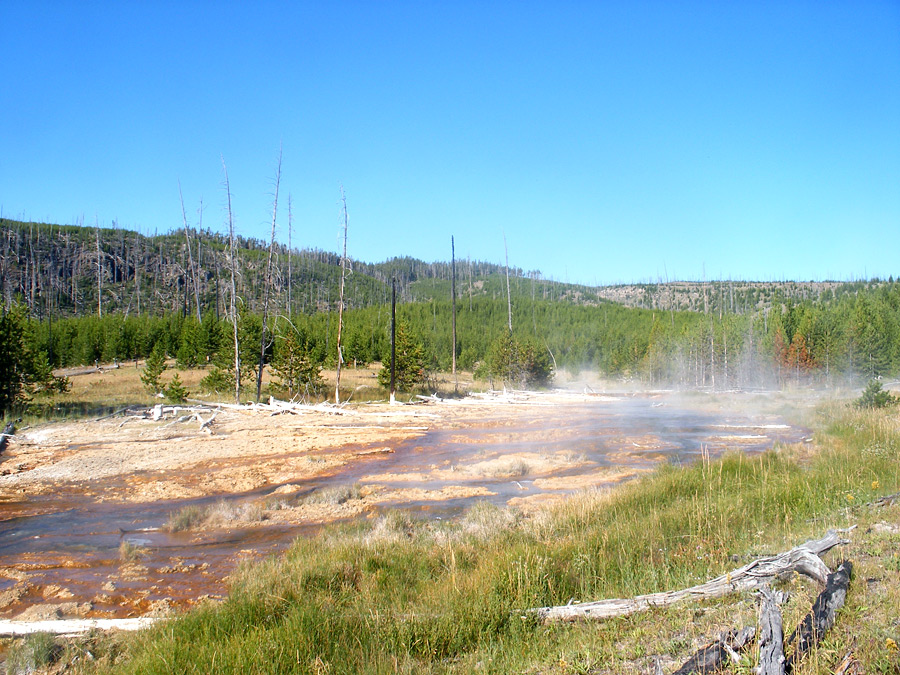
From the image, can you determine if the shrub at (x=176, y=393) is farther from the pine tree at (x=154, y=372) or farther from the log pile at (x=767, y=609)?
the log pile at (x=767, y=609)

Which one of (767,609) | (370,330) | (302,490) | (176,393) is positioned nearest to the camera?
(767,609)

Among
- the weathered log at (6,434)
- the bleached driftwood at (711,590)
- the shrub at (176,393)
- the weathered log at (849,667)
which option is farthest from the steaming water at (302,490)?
the shrub at (176,393)

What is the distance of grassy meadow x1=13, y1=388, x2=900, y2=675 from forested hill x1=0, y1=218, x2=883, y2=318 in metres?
27.6

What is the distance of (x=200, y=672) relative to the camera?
4.36 m

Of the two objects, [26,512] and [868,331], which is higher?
[868,331]

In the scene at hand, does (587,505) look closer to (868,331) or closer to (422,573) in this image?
(422,573)

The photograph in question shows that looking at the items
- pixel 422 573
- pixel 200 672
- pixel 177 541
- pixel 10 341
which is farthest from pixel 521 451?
pixel 10 341

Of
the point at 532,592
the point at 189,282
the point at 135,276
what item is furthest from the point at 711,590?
the point at 135,276

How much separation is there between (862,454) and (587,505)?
6.01 m

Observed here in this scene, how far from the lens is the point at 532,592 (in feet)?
18.6

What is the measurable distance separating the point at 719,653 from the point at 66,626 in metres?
6.70

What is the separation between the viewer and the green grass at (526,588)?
4387mm

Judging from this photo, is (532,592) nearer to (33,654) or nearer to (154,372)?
(33,654)

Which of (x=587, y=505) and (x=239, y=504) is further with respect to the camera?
(x=239, y=504)
